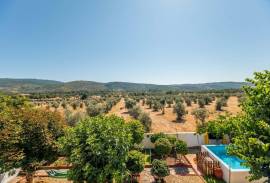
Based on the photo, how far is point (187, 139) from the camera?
16.8m

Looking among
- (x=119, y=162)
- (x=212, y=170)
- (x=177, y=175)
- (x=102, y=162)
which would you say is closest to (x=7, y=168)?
(x=102, y=162)

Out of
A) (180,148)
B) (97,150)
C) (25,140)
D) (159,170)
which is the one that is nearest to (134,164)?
(159,170)

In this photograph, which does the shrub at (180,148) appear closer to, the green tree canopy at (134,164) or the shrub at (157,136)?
the shrub at (157,136)

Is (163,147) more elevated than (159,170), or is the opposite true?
(163,147)

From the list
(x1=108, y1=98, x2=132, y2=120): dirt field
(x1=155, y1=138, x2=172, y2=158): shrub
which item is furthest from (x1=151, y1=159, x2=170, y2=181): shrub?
(x1=108, y1=98, x2=132, y2=120): dirt field

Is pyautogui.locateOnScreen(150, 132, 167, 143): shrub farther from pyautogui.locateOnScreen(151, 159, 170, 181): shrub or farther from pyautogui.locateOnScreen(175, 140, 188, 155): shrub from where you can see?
pyautogui.locateOnScreen(151, 159, 170, 181): shrub

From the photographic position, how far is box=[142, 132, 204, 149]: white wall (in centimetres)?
1642

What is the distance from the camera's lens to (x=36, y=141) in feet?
29.5

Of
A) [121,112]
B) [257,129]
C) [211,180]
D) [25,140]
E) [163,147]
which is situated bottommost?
[211,180]

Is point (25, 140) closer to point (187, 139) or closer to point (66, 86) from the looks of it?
point (187, 139)

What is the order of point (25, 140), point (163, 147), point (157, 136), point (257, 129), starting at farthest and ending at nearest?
point (157, 136)
point (163, 147)
point (25, 140)
point (257, 129)

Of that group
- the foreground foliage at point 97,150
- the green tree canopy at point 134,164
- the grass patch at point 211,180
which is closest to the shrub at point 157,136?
the grass patch at point 211,180

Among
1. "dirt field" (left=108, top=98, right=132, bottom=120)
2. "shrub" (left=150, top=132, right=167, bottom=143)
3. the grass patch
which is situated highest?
"shrub" (left=150, top=132, right=167, bottom=143)

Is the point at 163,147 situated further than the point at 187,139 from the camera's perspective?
No
